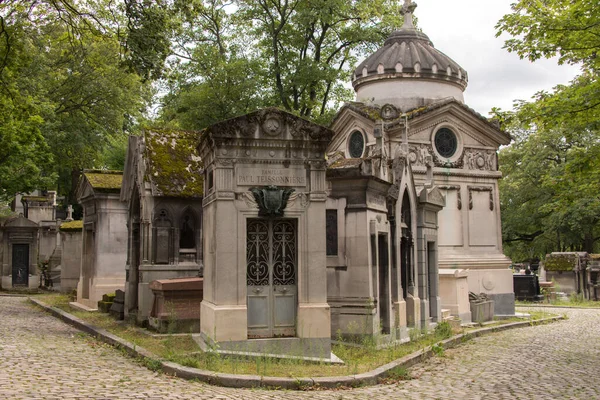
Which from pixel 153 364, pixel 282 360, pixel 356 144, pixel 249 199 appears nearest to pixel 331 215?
pixel 249 199

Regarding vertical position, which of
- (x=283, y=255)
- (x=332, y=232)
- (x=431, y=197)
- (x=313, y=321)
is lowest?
(x=313, y=321)

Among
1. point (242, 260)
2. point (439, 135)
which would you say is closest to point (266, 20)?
point (439, 135)

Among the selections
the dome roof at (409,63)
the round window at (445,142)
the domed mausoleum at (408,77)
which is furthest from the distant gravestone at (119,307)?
the dome roof at (409,63)

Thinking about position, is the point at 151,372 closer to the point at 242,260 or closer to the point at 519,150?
the point at 242,260

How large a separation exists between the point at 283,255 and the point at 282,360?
1.68 metres

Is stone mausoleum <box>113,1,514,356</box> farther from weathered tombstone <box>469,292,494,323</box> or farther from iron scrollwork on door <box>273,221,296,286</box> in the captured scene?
weathered tombstone <box>469,292,494,323</box>

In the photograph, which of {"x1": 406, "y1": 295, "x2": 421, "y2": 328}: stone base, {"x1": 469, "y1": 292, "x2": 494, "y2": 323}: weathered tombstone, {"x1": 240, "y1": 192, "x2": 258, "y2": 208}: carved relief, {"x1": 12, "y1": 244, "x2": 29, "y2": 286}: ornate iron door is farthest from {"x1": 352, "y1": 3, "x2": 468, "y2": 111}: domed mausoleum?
{"x1": 12, "y1": 244, "x2": 29, "y2": 286}: ornate iron door

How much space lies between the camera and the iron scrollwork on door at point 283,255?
34.0ft

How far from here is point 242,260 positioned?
9961 millimetres

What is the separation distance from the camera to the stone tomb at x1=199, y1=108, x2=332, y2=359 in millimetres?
9859

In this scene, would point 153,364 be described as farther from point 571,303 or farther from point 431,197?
point 571,303

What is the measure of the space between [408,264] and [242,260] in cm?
540

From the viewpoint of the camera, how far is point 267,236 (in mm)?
10344

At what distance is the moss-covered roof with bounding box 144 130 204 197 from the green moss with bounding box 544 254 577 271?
69.3ft
